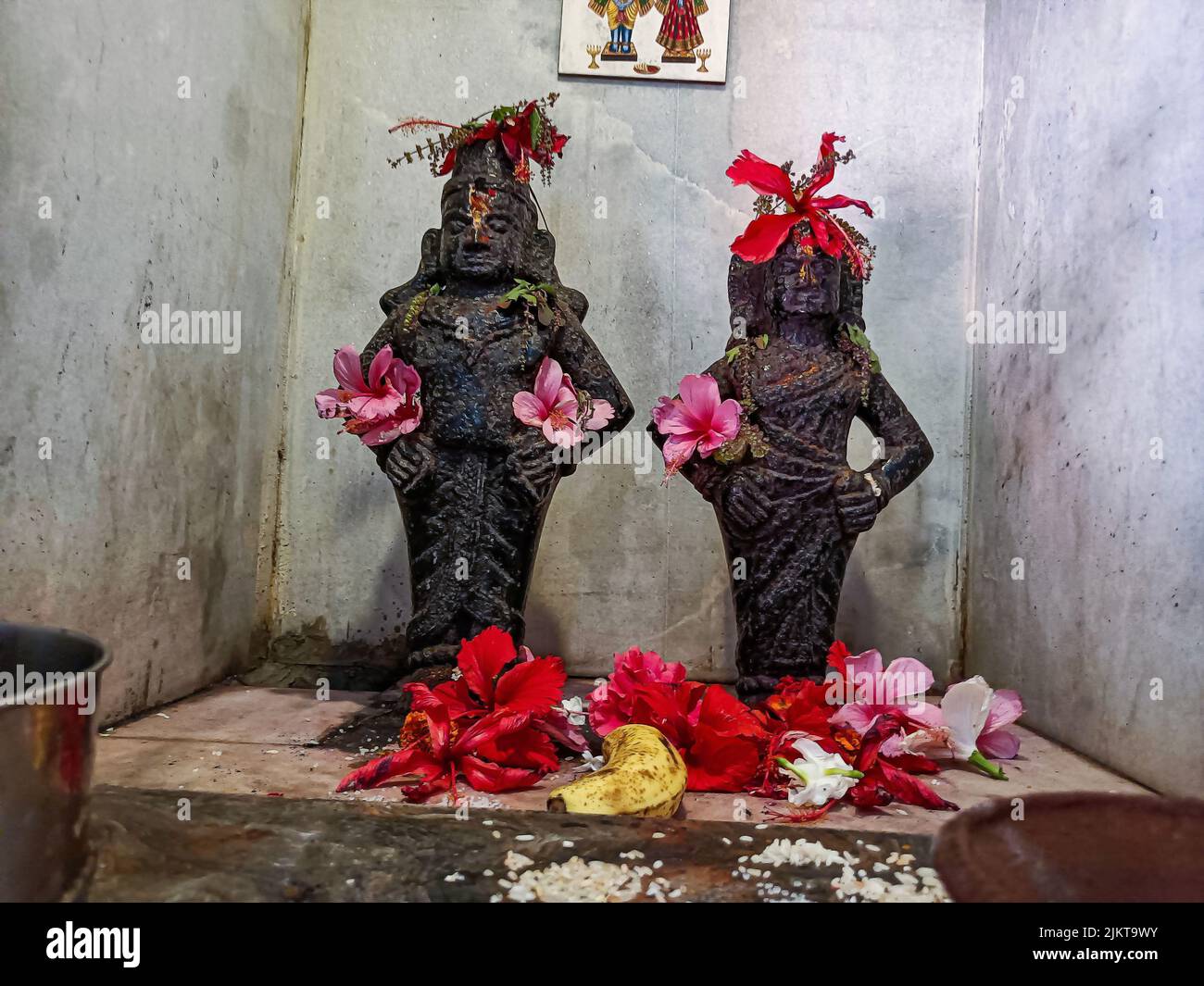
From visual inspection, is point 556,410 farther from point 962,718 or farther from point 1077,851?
point 1077,851

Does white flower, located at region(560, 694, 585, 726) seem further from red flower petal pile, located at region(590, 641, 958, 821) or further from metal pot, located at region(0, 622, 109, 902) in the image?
metal pot, located at region(0, 622, 109, 902)

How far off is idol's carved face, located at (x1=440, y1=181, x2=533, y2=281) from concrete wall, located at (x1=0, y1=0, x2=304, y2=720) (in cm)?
65

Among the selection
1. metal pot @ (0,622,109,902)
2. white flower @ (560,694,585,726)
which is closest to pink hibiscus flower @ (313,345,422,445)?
white flower @ (560,694,585,726)

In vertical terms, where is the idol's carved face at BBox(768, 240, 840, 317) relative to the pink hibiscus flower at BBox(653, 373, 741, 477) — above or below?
above

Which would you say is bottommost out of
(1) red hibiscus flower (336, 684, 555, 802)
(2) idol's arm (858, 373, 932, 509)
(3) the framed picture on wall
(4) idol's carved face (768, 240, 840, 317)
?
(1) red hibiscus flower (336, 684, 555, 802)

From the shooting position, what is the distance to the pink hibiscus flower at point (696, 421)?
2031mm

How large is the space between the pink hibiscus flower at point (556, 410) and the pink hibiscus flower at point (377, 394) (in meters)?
0.24

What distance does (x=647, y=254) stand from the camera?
2766 mm

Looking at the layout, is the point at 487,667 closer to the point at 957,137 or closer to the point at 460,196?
the point at 460,196

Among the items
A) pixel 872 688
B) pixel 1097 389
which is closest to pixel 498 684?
pixel 872 688

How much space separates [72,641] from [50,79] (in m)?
1.22

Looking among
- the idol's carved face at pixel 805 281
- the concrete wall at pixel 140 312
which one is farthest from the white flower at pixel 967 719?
the concrete wall at pixel 140 312

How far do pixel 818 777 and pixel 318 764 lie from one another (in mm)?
910

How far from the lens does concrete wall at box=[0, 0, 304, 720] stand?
1.70 m
